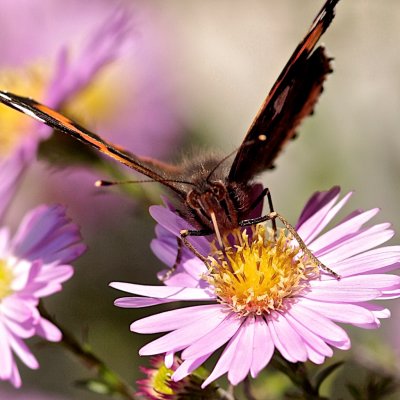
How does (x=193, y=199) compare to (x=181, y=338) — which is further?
(x=193, y=199)

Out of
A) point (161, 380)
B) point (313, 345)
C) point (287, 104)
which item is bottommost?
point (313, 345)

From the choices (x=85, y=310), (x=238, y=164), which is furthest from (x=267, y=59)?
(x=238, y=164)

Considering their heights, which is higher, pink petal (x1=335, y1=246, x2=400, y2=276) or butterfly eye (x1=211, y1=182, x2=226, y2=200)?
butterfly eye (x1=211, y1=182, x2=226, y2=200)

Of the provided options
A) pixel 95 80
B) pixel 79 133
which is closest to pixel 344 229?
pixel 79 133

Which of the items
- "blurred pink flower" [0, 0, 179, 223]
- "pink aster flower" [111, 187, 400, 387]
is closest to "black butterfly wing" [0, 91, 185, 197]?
"pink aster flower" [111, 187, 400, 387]

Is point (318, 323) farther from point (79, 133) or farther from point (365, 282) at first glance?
point (79, 133)

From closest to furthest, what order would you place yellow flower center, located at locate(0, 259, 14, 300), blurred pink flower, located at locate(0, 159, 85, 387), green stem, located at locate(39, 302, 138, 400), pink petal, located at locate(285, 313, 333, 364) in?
pink petal, located at locate(285, 313, 333, 364) → blurred pink flower, located at locate(0, 159, 85, 387) → green stem, located at locate(39, 302, 138, 400) → yellow flower center, located at locate(0, 259, 14, 300)

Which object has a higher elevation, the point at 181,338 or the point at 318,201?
the point at 318,201

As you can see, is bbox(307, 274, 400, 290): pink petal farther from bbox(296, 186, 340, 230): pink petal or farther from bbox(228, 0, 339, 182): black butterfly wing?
bbox(228, 0, 339, 182): black butterfly wing
